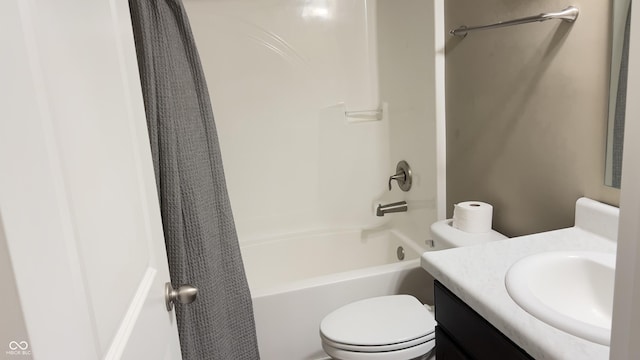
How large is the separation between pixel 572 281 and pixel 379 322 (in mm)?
701

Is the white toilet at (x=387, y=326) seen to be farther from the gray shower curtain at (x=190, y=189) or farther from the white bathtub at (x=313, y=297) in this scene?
the gray shower curtain at (x=190, y=189)

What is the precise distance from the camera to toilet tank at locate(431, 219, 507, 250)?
158 cm

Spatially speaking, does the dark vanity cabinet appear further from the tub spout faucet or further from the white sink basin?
the tub spout faucet

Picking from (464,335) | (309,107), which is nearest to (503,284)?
(464,335)

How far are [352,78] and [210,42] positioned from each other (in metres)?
0.80

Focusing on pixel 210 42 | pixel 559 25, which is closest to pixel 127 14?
pixel 559 25

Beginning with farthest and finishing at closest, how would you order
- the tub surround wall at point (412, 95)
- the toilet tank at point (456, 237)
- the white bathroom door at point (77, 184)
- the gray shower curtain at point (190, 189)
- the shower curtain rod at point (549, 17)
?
the tub surround wall at point (412, 95) < the toilet tank at point (456, 237) < the shower curtain rod at point (549, 17) < the gray shower curtain at point (190, 189) < the white bathroom door at point (77, 184)

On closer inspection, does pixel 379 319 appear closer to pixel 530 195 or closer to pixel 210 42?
pixel 530 195

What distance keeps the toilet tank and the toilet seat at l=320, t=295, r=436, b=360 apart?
0.26 meters

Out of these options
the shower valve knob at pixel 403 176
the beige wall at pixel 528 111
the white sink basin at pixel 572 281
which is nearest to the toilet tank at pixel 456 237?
the beige wall at pixel 528 111

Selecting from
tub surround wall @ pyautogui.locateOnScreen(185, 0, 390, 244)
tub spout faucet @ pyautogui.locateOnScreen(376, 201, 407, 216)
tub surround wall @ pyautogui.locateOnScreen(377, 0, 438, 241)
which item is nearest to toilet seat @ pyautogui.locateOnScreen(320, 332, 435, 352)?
tub surround wall @ pyautogui.locateOnScreen(377, 0, 438, 241)

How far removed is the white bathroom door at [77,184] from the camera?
0.41 m

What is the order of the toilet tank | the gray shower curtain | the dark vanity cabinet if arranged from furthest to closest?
the toilet tank
the gray shower curtain
the dark vanity cabinet

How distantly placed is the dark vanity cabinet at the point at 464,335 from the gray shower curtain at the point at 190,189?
0.63 metres
